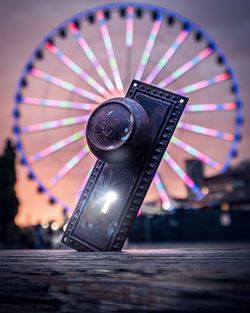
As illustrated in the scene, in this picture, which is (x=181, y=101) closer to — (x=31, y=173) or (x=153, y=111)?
(x=153, y=111)

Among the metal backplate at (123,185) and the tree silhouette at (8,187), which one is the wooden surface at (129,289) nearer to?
the metal backplate at (123,185)

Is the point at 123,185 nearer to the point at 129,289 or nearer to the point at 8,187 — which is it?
the point at 129,289

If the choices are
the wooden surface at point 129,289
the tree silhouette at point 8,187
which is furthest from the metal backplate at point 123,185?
the tree silhouette at point 8,187

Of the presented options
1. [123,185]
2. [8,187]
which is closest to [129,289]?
[123,185]

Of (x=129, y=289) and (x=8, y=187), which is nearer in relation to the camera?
(x=129, y=289)

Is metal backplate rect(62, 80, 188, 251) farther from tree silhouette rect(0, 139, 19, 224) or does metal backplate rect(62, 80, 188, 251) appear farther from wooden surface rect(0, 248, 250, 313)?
tree silhouette rect(0, 139, 19, 224)

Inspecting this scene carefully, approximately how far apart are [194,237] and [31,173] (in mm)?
11172

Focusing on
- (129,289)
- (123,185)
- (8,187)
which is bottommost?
(129,289)

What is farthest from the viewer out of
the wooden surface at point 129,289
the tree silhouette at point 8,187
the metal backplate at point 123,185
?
the tree silhouette at point 8,187

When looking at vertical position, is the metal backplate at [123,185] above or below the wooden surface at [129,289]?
above

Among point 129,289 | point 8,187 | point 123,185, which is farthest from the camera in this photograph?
point 8,187

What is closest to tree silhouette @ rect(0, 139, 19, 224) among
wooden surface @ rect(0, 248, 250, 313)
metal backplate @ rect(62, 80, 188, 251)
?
metal backplate @ rect(62, 80, 188, 251)

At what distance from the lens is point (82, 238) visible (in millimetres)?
2697

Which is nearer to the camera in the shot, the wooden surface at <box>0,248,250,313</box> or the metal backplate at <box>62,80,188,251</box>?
the wooden surface at <box>0,248,250,313</box>
